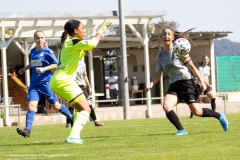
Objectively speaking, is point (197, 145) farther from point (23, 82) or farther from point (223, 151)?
point (23, 82)

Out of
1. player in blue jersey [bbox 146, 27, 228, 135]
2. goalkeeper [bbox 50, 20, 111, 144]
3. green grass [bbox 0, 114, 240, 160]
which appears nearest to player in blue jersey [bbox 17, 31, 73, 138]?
green grass [bbox 0, 114, 240, 160]

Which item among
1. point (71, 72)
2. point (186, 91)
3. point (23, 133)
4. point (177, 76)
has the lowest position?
point (23, 133)

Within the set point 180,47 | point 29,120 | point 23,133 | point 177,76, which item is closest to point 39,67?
point 29,120

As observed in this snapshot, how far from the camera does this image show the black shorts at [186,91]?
12773mm

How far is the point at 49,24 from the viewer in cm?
3072

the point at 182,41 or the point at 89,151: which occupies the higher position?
the point at 182,41

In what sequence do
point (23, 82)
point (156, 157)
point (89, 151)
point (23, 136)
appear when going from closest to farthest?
point (156, 157)
point (89, 151)
point (23, 136)
point (23, 82)

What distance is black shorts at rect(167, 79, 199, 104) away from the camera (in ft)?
41.9

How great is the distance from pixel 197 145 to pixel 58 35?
24771 mm

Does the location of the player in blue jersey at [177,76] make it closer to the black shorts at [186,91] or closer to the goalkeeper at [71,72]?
the black shorts at [186,91]

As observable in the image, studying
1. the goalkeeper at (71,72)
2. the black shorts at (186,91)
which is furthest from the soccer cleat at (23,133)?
the black shorts at (186,91)

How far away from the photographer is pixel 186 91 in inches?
503

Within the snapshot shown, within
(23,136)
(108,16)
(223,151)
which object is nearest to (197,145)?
(223,151)

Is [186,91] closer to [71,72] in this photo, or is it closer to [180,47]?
[180,47]
